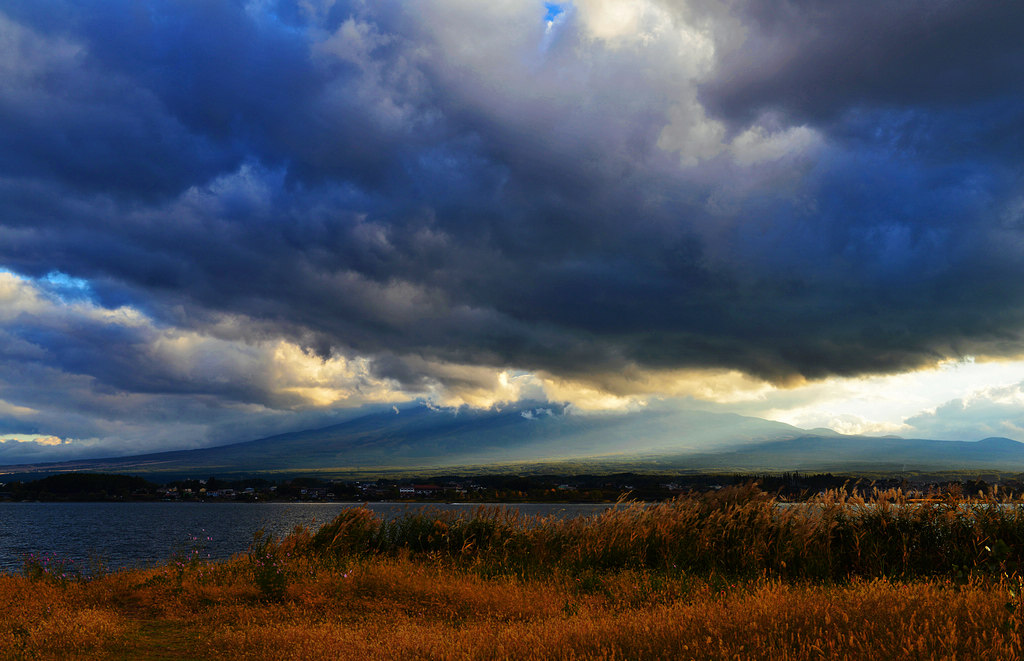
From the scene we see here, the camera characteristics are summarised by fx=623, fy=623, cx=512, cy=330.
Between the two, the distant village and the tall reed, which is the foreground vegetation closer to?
the tall reed

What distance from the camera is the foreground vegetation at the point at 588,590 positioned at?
23.1 ft

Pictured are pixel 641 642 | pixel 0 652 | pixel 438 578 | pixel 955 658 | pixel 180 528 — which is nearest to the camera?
pixel 955 658

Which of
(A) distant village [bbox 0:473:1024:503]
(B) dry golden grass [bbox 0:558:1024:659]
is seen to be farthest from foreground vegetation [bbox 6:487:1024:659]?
(A) distant village [bbox 0:473:1024:503]

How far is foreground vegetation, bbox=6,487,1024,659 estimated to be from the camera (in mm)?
7043

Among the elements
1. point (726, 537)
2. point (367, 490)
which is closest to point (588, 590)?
point (726, 537)

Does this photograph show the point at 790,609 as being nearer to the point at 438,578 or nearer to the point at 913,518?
the point at 438,578

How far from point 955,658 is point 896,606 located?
2147 millimetres

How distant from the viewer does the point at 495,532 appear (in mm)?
16984

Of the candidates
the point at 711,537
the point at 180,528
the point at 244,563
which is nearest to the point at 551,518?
the point at 711,537

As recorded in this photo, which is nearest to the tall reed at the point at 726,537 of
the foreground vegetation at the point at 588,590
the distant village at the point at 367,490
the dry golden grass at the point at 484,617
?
the foreground vegetation at the point at 588,590

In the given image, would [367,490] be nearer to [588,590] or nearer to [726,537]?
[726,537]

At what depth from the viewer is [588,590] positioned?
498 inches

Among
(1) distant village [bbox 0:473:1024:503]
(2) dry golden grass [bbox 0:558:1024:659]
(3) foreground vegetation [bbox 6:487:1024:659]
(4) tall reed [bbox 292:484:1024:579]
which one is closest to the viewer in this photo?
(2) dry golden grass [bbox 0:558:1024:659]

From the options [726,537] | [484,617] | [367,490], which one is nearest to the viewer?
[484,617]
